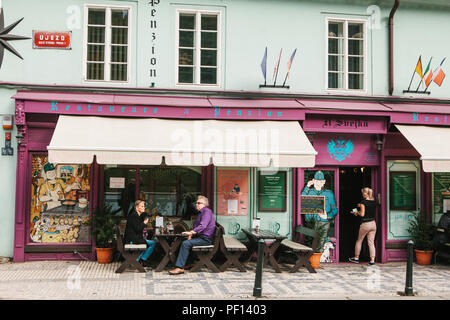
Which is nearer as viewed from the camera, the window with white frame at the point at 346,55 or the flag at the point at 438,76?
the window with white frame at the point at 346,55

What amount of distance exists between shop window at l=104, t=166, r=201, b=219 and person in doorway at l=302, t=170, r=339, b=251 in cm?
277

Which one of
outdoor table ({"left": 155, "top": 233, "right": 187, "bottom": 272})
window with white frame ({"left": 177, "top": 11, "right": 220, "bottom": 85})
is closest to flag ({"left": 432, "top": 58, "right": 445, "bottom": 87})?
window with white frame ({"left": 177, "top": 11, "right": 220, "bottom": 85})

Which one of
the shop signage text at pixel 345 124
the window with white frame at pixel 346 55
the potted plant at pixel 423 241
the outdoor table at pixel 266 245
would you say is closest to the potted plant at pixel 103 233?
the outdoor table at pixel 266 245

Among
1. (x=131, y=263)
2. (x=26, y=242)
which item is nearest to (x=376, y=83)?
(x=131, y=263)

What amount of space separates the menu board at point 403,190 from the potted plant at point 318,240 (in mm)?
2163

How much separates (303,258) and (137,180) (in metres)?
4.24

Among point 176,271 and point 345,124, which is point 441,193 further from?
point 176,271

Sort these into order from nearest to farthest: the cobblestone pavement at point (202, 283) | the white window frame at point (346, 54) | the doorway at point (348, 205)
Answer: the cobblestone pavement at point (202, 283) < the white window frame at point (346, 54) < the doorway at point (348, 205)

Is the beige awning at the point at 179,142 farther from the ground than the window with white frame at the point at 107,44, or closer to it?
closer to it

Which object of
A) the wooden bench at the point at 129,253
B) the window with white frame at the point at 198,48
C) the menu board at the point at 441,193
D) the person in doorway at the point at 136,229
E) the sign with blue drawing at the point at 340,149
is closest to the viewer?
the wooden bench at the point at 129,253

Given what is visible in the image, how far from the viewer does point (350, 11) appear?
11219mm

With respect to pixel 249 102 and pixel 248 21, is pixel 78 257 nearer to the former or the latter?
pixel 249 102

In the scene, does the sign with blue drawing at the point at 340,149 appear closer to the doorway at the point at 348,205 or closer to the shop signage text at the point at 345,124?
the shop signage text at the point at 345,124

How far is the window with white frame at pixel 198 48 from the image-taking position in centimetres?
1070
